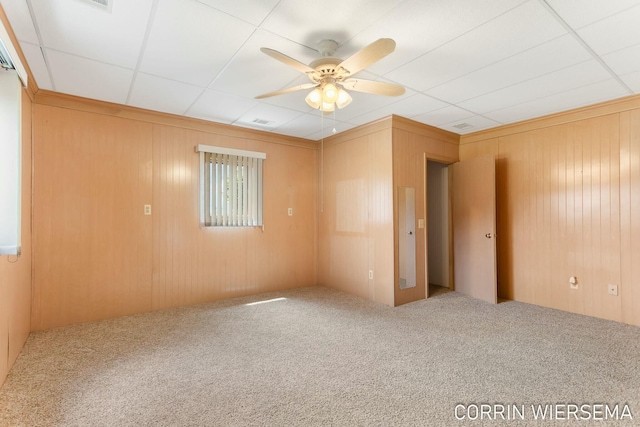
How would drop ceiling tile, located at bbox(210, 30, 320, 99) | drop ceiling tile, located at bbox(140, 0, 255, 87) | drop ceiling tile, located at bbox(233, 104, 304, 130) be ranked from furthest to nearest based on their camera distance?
drop ceiling tile, located at bbox(233, 104, 304, 130)
drop ceiling tile, located at bbox(210, 30, 320, 99)
drop ceiling tile, located at bbox(140, 0, 255, 87)

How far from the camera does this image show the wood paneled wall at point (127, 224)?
3281 mm

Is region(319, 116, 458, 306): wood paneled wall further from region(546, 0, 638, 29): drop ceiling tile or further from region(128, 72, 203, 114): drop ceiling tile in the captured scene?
region(128, 72, 203, 114): drop ceiling tile

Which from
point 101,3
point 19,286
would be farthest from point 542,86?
point 19,286

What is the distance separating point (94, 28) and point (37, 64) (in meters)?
0.97

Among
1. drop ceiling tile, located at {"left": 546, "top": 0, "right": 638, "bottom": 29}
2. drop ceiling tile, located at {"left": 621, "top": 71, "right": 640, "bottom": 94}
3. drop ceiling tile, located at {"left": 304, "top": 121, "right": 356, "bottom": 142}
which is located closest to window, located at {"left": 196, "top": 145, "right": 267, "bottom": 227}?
drop ceiling tile, located at {"left": 304, "top": 121, "right": 356, "bottom": 142}

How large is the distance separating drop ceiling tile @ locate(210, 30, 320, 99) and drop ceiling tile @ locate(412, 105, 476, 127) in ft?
5.81

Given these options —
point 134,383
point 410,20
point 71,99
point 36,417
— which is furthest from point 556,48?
point 71,99

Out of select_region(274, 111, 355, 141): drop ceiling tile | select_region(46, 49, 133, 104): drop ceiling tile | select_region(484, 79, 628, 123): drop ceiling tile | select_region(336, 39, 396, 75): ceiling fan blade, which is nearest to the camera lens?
select_region(336, 39, 396, 75): ceiling fan blade

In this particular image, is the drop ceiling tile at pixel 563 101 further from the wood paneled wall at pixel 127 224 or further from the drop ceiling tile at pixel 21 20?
the drop ceiling tile at pixel 21 20

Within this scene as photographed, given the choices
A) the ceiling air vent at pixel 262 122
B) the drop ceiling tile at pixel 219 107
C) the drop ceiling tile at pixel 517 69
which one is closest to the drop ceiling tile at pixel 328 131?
the ceiling air vent at pixel 262 122

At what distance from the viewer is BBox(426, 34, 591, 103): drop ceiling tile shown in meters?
2.37

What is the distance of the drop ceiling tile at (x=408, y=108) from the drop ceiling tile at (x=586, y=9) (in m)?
1.39

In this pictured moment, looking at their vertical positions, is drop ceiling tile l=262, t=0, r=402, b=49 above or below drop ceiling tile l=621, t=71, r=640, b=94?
above

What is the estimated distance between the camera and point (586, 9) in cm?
193
